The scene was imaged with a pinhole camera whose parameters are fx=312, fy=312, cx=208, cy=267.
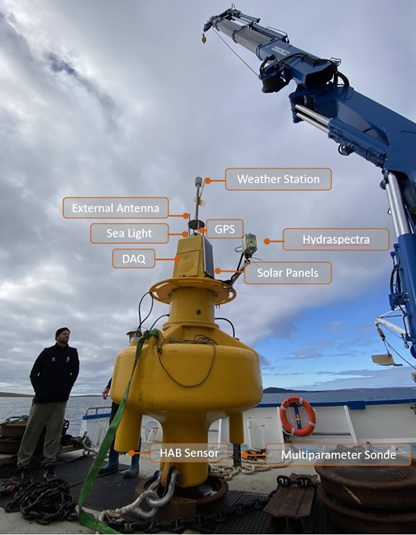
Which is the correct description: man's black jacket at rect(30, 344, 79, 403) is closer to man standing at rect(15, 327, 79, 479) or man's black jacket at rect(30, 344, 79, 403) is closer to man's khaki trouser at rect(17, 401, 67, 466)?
man standing at rect(15, 327, 79, 479)

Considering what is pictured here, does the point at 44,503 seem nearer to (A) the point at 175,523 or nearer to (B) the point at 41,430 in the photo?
(A) the point at 175,523

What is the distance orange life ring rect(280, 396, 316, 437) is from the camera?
242 inches

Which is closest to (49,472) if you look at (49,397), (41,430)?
(41,430)

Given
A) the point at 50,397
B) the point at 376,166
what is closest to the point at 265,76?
the point at 376,166

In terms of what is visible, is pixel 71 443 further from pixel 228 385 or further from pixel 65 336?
pixel 228 385

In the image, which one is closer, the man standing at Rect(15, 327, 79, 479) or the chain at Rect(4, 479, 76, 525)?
the chain at Rect(4, 479, 76, 525)

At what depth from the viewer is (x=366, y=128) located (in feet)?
14.8

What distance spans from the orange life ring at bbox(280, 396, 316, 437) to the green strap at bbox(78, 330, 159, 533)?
4513 millimetres

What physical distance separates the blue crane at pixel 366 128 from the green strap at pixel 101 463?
288 cm

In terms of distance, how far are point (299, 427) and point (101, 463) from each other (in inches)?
206

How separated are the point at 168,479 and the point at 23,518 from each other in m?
1.39

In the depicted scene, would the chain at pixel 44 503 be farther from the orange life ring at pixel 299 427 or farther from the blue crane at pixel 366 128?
the orange life ring at pixel 299 427

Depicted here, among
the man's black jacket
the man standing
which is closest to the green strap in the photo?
the man standing

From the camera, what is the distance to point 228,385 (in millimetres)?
2719
